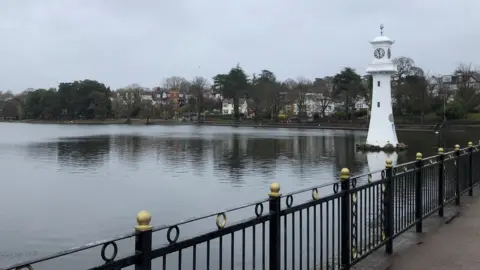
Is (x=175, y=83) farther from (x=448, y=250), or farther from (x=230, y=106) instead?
(x=448, y=250)

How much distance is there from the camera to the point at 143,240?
3.03 m

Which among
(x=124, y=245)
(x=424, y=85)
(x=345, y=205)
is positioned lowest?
(x=124, y=245)

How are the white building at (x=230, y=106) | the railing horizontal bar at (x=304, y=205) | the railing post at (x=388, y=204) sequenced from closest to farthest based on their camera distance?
the railing horizontal bar at (x=304, y=205)
the railing post at (x=388, y=204)
the white building at (x=230, y=106)

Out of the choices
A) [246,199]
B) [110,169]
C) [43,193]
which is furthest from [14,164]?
[246,199]

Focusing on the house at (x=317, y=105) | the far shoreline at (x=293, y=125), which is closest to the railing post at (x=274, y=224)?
the far shoreline at (x=293, y=125)

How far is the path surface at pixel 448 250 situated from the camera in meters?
5.94

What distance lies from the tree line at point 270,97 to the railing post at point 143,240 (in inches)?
2896

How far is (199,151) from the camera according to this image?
3703 cm

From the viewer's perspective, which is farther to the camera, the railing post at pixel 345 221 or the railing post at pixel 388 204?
the railing post at pixel 388 204

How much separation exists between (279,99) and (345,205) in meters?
96.3

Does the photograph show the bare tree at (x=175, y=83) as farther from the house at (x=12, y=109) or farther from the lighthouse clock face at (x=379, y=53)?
the lighthouse clock face at (x=379, y=53)

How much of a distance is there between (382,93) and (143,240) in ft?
136

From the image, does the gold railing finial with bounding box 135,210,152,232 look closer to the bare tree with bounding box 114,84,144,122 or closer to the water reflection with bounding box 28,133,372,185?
the water reflection with bounding box 28,133,372,185

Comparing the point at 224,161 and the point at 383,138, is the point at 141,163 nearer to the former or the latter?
the point at 224,161
